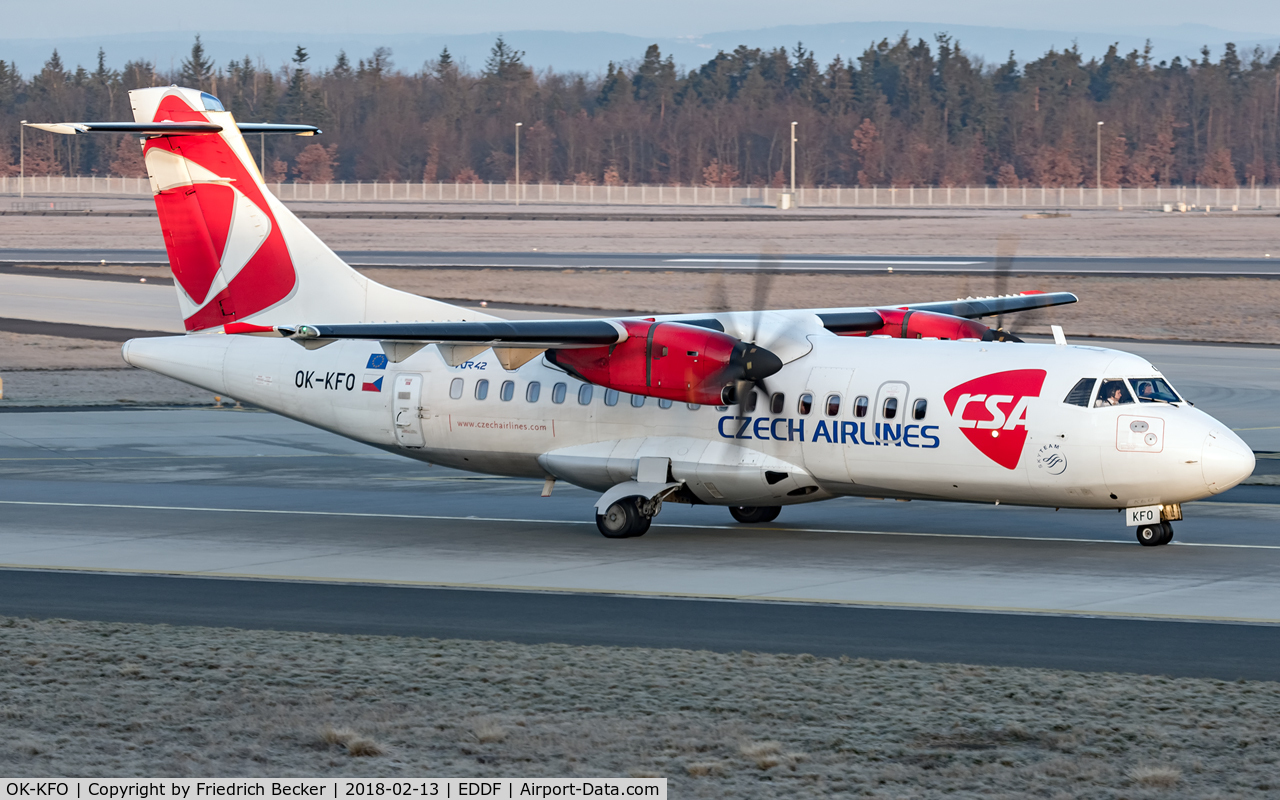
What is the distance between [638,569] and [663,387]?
305cm

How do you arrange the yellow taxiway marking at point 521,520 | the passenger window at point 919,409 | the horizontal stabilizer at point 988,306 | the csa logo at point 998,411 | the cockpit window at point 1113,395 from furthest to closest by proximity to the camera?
the horizontal stabilizer at point 988,306 < the yellow taxiway marking at point 521,520 < the passenger window at point 919,409 < the csa logo at point 998,411 < the cockpit window at point 1113,395

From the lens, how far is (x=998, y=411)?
21.5 m

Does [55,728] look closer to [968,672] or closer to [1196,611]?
[968,672]

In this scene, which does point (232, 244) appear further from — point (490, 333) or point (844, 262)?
point (844, 262)

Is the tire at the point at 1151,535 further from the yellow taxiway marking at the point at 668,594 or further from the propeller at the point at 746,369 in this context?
the propeller at the point at 746,369

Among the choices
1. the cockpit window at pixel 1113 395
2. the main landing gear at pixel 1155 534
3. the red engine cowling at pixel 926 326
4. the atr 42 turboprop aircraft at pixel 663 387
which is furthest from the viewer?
the red engine cowling at pixel 926 326

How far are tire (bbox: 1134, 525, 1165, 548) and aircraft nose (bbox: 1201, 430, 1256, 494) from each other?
1.38m

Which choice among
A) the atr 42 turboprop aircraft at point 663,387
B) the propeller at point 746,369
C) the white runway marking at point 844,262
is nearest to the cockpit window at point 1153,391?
the atr 42 turboprop aircraft at point 663,387

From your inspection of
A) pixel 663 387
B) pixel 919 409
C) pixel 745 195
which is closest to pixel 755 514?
pixel 663 387

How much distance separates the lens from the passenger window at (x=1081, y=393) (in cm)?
2117

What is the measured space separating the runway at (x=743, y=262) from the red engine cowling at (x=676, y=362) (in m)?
51.0

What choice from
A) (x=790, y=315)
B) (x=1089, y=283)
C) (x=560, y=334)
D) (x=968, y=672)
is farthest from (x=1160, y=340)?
(x=968, y=672)

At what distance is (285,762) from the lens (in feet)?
37.5
